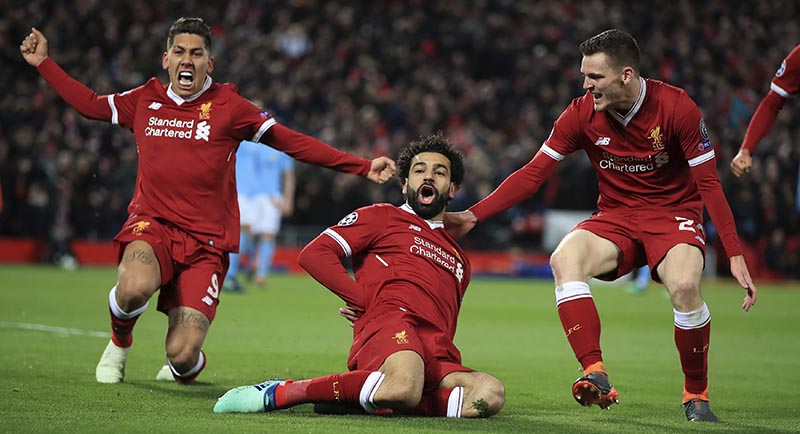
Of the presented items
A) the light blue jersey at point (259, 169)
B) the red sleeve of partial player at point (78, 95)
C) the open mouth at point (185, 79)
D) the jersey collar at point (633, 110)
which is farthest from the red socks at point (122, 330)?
the light blue jersey at point (259, 169)

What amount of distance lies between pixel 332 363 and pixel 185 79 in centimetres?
277

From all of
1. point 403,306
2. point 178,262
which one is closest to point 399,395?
point 403,306

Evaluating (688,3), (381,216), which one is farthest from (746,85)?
(381,216)

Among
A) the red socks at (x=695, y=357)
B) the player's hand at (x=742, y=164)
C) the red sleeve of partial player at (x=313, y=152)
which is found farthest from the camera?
the red sleeve of partial player at (x=313, y=152)

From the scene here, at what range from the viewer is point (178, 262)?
25.1 feet

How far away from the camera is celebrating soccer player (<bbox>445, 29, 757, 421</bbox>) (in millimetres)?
6656

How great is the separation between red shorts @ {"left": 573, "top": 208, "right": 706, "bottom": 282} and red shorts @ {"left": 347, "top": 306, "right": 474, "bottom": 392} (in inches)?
46.8

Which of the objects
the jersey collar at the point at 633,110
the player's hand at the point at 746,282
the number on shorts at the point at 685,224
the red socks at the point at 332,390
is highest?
the jersey collar at the point at 633,110

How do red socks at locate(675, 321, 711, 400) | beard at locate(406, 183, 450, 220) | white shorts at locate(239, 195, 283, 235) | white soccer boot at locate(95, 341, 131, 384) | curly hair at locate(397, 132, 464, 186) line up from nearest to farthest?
1. red socks at locate(675, 321, 711, 400)
2. beard at locate(406, 183, 450, 220)
3. curly hair at locate(397, 132, 464, 186)
4. white soccer boot at locate(95, 341, 131, 384)
5. white shorts at locate(239, 195, 283, 235)

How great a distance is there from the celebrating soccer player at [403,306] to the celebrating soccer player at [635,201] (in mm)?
305

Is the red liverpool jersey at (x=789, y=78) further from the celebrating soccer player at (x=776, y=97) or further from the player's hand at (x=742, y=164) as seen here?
the player's hand at (x=742, y=164)

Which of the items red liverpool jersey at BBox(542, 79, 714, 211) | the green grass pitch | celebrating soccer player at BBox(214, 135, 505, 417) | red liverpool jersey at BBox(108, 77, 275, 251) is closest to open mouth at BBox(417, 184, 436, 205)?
celebrating soccer player at BBox(214, 135, 505, 417)

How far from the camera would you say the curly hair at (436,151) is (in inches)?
275

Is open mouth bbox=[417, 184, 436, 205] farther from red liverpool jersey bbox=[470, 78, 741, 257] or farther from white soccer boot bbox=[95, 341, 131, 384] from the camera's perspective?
white soccer boot bbox=[95, 341, 131, 384]
